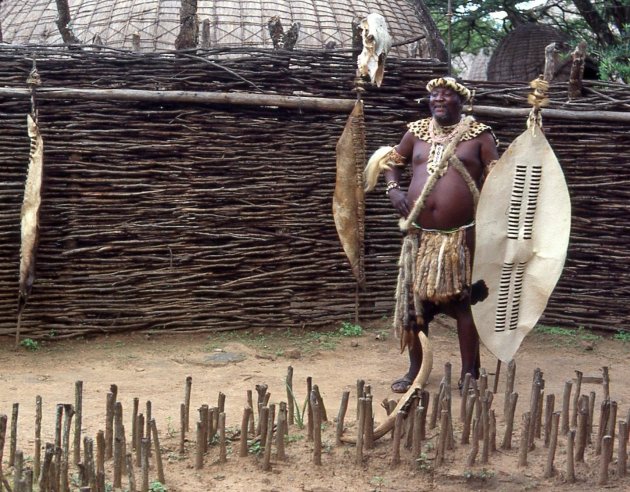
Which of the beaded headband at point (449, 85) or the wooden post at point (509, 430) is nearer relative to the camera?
the wooden post at point (509, 430)

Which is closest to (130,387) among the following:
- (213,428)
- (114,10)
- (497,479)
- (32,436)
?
(32,436)

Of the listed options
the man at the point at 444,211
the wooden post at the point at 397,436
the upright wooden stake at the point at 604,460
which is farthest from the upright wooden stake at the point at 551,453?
the man at the point at 444,211

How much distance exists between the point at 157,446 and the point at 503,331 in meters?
1.97

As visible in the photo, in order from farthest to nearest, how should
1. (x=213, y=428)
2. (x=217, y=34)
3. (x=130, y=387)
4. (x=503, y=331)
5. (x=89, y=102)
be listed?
(x=217, y=34) < (x=89, y=102) < (x=130, y=387) < (x=503, y=331) < (x=213, y=428)

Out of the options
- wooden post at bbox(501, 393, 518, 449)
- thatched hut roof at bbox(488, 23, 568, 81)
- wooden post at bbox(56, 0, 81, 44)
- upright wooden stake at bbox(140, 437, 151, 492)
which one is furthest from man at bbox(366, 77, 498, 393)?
thatched hut roof at bbox(488, 23, 568, 81)

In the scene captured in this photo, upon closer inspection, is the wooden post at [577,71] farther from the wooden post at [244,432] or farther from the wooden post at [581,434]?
the wooden post at [244,432]

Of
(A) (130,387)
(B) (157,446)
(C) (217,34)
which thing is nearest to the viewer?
(B) (157,446)

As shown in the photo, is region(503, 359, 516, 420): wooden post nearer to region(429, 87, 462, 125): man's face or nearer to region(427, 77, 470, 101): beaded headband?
region(429, 87, 462, 125): man's face

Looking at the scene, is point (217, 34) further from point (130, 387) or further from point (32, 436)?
point (32, 436)

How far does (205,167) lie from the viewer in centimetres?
633

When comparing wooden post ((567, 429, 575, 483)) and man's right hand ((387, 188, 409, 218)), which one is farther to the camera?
man's right hand ((387, 188, 409, 218))

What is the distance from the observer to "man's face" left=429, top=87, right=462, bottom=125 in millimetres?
4809

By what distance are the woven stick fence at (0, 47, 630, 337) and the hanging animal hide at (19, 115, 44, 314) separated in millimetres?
188

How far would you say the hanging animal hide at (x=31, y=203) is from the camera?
5.78 m
